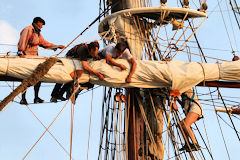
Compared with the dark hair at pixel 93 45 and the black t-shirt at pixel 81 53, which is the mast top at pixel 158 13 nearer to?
the black t-shirt at pixel 81 53

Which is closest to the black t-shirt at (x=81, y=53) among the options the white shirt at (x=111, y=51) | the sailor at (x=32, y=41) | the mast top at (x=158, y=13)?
the white shirt at (x=111, y=51)

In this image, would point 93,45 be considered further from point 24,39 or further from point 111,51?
point 24,39

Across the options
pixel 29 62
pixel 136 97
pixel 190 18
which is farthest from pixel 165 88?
pixel 29 62

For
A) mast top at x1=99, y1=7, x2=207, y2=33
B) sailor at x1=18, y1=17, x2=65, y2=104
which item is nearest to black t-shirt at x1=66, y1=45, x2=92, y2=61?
sailor at x1=18, y1=17, x2=65, y2=104

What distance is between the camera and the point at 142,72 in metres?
7.35

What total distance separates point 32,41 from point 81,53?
799mm

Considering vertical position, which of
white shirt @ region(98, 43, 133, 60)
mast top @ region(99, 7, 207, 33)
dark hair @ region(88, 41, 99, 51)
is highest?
mast top @ region(99, 7, 207, 33)

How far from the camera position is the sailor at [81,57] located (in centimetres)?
677

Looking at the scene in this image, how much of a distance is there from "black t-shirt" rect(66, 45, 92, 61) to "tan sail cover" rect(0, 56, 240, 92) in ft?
0.39

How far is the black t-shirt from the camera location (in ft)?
22.3

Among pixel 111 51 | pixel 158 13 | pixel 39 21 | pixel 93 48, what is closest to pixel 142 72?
pixel 111 51

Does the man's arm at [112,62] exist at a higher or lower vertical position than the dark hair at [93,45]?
lower

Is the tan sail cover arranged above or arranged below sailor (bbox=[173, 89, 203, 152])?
above

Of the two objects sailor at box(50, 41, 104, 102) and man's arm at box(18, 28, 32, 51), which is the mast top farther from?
man's arm at box(18, 28, 32, 51)
